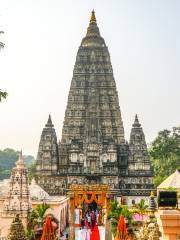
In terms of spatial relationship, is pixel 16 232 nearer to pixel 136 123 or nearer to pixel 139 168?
pixel 139 168

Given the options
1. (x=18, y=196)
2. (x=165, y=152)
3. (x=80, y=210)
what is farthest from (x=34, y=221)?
(x=165, y=152)

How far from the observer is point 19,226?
691 inches

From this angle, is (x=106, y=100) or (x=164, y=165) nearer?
(x=106, y=100)

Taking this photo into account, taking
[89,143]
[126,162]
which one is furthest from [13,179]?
[126,162]

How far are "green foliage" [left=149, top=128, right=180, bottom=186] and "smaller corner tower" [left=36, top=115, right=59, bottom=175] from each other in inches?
796

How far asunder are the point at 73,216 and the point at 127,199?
518 inches

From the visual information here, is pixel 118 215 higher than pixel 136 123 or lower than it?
lower

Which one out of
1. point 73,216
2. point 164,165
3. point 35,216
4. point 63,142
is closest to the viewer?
point 35,216

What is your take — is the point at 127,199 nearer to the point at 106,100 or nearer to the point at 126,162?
the point at 126,162

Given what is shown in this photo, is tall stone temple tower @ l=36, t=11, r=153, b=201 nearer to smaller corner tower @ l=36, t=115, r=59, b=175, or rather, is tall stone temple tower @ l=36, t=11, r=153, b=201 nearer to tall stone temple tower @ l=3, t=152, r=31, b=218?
smaller corner tower @ l=36, t=115, r=59, b=175

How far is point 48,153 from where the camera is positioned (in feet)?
160

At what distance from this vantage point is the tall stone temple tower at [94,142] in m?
46.9

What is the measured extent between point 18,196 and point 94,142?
24.1 m

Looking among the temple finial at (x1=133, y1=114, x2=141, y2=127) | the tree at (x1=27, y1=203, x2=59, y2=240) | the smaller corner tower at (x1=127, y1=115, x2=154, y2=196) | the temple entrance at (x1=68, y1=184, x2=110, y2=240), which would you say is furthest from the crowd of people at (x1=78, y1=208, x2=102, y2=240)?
the temple finial at (x1=133, y1=114, x2=141, y2=127)
